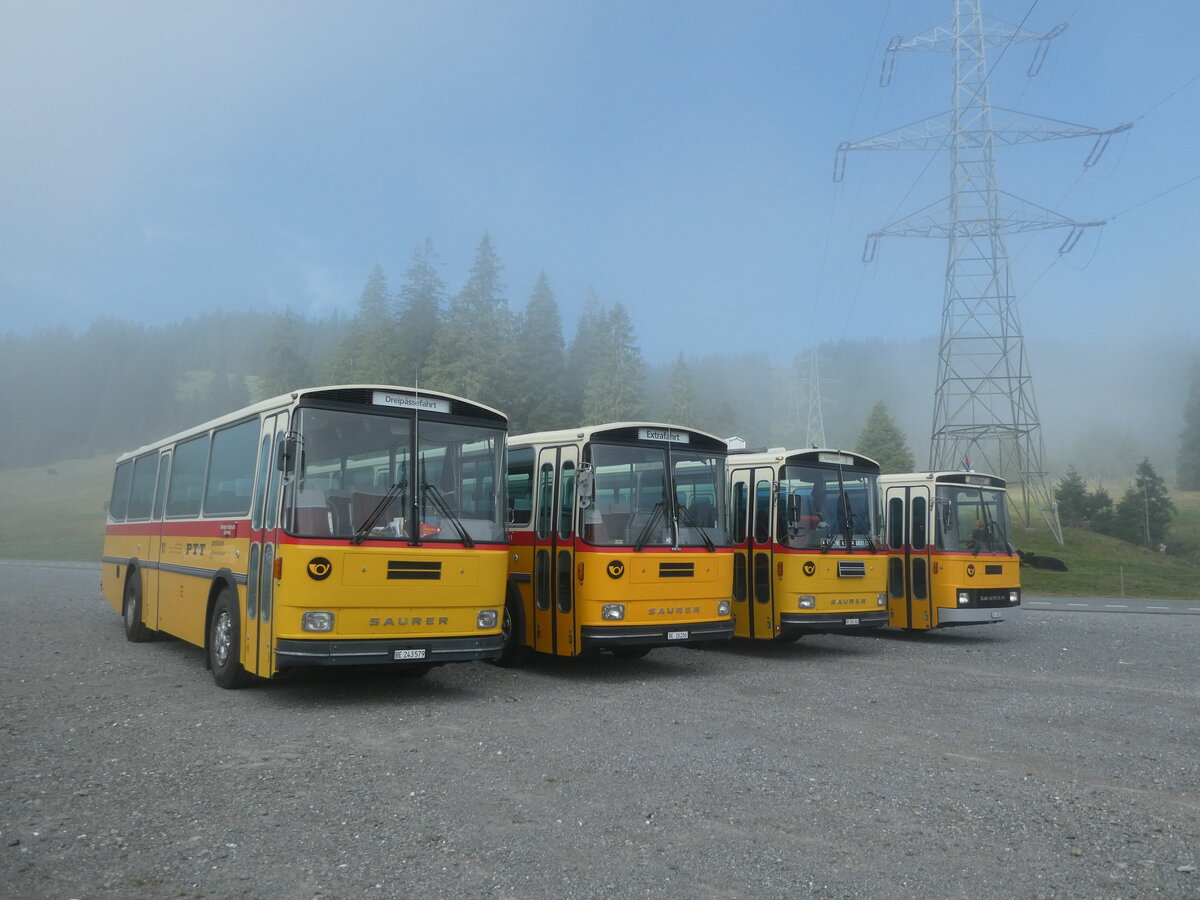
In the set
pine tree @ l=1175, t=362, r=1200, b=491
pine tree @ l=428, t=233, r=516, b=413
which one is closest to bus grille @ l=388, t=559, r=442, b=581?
pine tree @ l=428, t=233, r=516, b=413

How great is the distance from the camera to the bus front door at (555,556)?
38.3ft

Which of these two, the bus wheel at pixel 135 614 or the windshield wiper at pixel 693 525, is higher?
the windshield wiper at pixel 693 525

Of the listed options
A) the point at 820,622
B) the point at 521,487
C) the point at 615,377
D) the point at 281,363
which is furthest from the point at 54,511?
the point at 820,622

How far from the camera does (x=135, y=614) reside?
14867 mm

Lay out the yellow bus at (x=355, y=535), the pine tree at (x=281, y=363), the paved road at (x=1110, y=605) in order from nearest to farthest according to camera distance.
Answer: the yellow bus at (x=355, y=535)
the paved road at (x=1110, y=605)
the pine tree at (x=281, y=363)

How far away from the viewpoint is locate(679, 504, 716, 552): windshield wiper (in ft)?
39.7

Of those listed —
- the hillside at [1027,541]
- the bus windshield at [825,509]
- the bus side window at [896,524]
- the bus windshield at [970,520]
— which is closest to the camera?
the bus windshield at [825,509]

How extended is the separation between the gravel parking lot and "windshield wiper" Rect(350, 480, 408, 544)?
1.69 meters

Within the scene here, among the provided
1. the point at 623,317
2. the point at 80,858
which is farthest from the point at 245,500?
the point at 623,317

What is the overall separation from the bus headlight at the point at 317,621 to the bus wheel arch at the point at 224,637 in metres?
1.37

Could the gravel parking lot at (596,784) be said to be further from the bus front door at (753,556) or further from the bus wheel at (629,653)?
the bus front door at (753,556)

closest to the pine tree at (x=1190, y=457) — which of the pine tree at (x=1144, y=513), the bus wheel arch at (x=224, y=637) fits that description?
the pine tree at (x=1144, y=513)

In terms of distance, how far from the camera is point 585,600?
1138 cm

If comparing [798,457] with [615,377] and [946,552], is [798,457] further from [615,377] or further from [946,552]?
[615,377]
